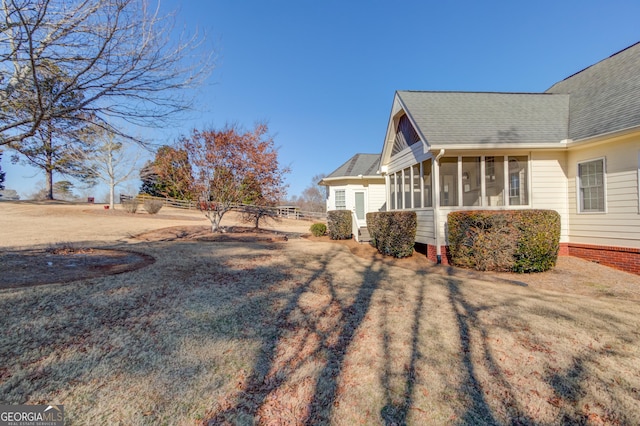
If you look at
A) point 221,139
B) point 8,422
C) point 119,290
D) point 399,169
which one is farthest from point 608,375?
point 221,139

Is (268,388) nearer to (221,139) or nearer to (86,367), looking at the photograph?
(86,367)

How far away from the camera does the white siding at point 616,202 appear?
736cm

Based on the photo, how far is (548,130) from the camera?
923 centimetres

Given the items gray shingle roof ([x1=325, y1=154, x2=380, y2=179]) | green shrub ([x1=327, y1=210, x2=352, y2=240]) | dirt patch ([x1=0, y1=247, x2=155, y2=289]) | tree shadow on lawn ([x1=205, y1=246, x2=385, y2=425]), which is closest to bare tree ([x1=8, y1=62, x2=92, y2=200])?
dirt patch ([x1=0, y1=247, x2=155, y2=289])

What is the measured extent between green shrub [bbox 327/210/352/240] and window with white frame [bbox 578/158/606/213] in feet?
28.3

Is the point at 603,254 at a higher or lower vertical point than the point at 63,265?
lower

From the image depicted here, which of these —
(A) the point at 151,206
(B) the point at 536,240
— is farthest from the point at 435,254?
(A) the point at 151,206

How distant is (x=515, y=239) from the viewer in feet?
24.0

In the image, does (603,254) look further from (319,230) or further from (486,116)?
(319,230)

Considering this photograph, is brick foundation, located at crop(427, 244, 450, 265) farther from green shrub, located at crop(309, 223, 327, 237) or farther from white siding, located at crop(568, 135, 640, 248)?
green shrub, located at crop(309, 223, 327, 237)

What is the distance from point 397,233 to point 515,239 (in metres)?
3.27

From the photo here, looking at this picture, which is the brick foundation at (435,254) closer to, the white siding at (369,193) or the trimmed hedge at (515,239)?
the trimmed hedge at (515,239)

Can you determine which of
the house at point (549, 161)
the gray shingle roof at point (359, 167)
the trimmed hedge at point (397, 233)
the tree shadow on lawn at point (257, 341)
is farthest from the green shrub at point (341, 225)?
the tree shadow on lawn at point (257, 341)

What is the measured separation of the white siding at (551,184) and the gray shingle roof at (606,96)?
2.62 ft
